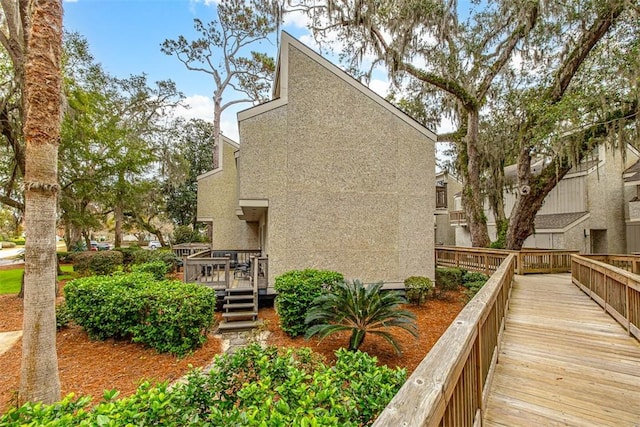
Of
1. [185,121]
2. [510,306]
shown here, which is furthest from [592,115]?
[185,121]

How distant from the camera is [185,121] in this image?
2414 centimetres

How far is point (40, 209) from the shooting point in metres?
4.07

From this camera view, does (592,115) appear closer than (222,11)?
Yes

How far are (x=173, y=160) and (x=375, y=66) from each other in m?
16.3

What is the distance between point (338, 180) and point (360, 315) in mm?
4510

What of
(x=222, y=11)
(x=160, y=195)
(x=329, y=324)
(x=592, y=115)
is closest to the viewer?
(x=329, y=324)

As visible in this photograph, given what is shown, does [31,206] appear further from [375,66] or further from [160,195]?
[160,195]

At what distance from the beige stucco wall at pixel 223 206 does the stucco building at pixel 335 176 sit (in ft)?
15.2

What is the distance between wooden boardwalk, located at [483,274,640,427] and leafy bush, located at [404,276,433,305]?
3.10 meters

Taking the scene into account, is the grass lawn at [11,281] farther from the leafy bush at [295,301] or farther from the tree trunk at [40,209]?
the leafy bush at [295,301]

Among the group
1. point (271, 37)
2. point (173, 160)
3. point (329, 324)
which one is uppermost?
point (271, 37)

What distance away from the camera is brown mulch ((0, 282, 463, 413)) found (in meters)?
4.82

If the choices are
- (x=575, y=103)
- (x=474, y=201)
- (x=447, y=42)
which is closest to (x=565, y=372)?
(x=575, y=103)

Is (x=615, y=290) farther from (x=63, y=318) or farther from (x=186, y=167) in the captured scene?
(x=186, y=167)
